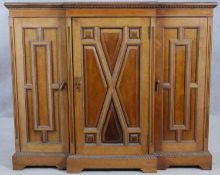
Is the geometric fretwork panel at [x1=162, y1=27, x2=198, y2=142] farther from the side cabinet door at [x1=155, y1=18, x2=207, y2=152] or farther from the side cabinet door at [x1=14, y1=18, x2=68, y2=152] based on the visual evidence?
the side cabinet door at [x1=14, y1=18, x2=68, y2=152]

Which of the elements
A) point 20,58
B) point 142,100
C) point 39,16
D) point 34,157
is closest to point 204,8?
point 142,100

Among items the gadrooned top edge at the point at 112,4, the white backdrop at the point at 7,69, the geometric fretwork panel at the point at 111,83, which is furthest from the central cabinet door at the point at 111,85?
the white backdrop at the point at 7,69

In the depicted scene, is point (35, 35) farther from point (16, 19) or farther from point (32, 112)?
point (32, 112)

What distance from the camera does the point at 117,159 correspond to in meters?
3.41

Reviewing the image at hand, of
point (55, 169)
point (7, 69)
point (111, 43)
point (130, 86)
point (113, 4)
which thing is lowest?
point (55, 169)

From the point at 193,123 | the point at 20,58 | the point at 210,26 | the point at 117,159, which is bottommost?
the point at 117,159

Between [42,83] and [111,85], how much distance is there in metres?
0.57

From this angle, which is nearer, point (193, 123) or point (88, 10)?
point (88, 10)

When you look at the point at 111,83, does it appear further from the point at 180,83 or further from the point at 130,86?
the point at 180,83

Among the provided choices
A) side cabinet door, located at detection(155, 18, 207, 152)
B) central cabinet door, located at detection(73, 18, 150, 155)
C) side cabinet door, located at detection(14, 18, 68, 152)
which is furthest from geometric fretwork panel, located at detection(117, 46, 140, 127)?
side cabinet door, located at detection(14, 18, 68, 152)

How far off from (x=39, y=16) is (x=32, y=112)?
79cm

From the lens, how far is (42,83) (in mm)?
3402

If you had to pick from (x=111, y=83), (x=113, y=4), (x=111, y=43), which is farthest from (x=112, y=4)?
(x=111, y=83)

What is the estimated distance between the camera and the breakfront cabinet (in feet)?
10.7
